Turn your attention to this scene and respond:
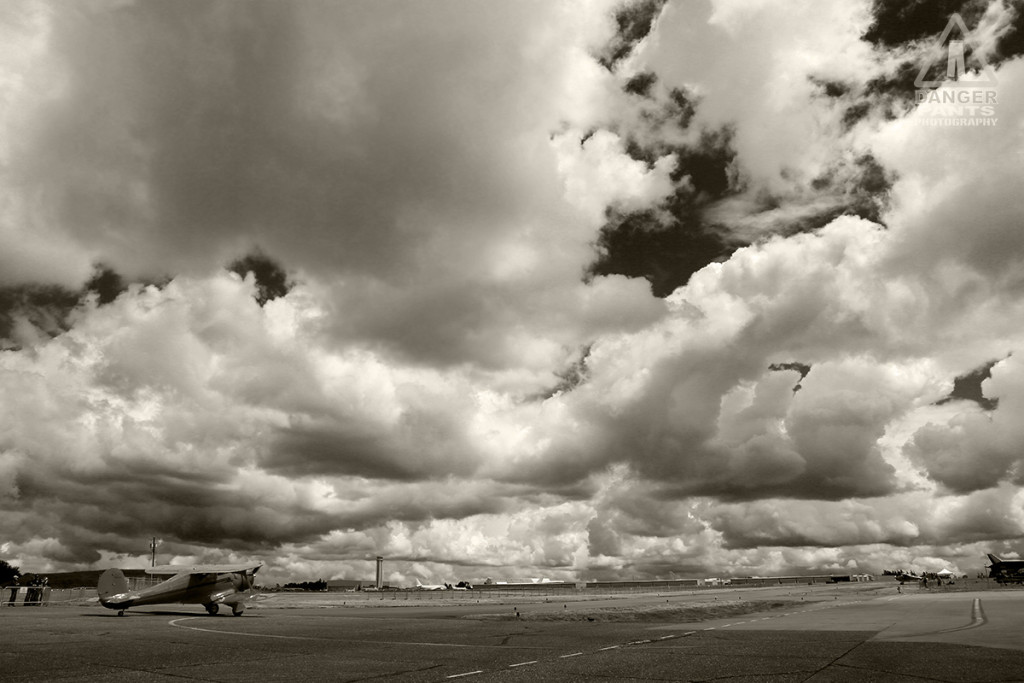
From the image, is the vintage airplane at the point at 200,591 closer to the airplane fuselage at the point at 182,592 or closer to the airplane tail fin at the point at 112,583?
the airplane fuselage at the point at 182,592

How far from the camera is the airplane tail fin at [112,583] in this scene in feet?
200

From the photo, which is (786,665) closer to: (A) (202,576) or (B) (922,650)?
(B) (922,650)

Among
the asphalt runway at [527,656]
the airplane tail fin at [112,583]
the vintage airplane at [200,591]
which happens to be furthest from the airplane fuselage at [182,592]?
the asphalt runway at [527,656]

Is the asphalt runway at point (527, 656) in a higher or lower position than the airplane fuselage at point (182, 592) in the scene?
higher

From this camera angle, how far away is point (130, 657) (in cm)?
1989

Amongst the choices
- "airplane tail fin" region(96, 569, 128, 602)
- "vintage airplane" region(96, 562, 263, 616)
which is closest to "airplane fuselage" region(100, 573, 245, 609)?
"vintage airplane" region(96, 562, 263, 616)

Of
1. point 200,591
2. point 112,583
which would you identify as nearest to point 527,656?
point 200,591

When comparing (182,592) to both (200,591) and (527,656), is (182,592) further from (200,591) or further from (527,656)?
(527,656)

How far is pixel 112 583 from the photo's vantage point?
62.3 m

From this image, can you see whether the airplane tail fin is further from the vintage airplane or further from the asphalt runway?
the asphalt runway

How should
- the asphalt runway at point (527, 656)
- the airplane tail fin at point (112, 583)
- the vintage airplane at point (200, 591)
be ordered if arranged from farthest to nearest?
the airplane tail fin at point (112, 583) < the vintage airplane at point (200, 591) < the asphalt runway at point (527, 656)

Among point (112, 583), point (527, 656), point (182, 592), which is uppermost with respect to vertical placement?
point (527, 656)

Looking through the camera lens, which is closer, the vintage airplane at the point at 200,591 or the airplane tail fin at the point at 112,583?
the vintage airplane at the point at 200,591

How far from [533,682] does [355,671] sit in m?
5.06
